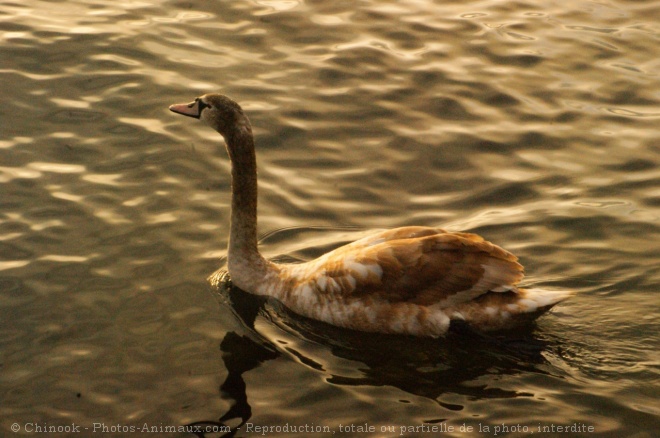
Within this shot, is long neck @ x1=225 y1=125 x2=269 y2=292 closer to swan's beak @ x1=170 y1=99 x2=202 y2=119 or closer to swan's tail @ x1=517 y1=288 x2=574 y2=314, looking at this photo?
swan's beak @ x1=170 y1=99 x2=202 y2=119

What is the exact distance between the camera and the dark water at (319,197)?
8117 mm

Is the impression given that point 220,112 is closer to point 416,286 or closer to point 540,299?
point 416,286

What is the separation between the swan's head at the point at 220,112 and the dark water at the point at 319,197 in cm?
146

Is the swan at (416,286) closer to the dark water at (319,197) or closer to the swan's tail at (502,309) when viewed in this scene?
the swan's tail at (502,309)

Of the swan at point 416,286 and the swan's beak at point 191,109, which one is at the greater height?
the swan's beak at point 191,109

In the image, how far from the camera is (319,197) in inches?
448

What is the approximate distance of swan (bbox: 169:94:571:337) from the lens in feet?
29.2

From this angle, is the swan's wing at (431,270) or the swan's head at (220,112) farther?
the swan's head at (220,112)

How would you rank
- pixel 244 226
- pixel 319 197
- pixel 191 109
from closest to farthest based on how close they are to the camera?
pixel 191 109, pixel 244 226, pixel 319 197

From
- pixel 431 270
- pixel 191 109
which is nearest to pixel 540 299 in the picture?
pixel 431 270

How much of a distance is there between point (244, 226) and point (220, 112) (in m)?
1.18

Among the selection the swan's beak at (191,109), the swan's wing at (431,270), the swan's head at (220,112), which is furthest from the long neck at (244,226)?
the swan's wing at (431,270)

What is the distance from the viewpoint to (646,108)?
1362 centimetres

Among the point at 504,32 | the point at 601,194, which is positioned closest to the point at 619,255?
the point at 601,194
